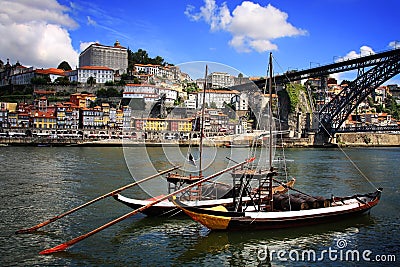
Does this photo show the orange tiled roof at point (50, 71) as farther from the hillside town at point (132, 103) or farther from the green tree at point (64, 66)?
the green tree at point (64, 66)

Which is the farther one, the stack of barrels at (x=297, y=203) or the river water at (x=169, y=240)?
the stack of barrels at (x=297, y=203)

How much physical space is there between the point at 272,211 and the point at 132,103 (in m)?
11.2

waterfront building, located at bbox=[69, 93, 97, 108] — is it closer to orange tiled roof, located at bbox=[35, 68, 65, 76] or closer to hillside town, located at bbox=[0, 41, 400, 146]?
hillside town, located at bbox=[0, 41, 400, 146]

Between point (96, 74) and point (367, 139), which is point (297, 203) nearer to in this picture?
point (367, 139)

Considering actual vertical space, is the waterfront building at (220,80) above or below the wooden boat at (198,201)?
above

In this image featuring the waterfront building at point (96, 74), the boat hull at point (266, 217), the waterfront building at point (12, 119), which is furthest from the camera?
the waterfront building at point (96, 74)

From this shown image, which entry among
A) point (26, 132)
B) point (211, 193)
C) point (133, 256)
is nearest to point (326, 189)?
point (211, 193)

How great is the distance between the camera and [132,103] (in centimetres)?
2019

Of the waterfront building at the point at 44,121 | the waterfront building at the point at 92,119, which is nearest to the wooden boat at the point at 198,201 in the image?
the waterfront building at the point at 92,119

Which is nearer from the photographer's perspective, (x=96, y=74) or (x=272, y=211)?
(x=272, y=211)
